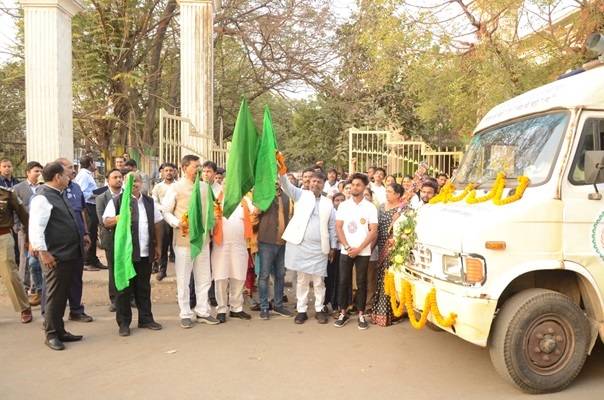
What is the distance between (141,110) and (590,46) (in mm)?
15617

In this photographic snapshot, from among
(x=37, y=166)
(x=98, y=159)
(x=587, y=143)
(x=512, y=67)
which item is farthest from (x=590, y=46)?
(x=98, y=159)

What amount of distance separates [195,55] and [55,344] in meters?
8.02

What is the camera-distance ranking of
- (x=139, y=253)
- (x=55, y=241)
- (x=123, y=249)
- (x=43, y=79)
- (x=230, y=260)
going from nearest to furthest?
(x=55, y=241), (x=123, y=249), (x=139, y=253), (x=230, y=260), (x=43, y=79)

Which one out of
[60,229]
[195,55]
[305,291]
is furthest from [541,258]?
[195,55]

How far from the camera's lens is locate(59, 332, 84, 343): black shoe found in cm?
554

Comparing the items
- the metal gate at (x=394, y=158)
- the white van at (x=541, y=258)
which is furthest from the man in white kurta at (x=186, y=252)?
the metal gate at (x=394, y=158)

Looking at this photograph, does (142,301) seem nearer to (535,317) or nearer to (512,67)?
(535,317)

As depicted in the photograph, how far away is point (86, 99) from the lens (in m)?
16.2

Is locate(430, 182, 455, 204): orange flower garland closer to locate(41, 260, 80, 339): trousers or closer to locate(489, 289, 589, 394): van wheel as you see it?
locate(489, 289, 589, 394): van wheel

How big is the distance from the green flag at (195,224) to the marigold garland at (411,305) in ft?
7.38

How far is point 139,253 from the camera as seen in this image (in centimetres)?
595

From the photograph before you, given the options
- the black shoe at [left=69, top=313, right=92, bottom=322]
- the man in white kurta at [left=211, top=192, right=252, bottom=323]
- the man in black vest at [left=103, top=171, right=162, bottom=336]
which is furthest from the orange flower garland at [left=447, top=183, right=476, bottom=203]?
the black shoe at [left=69, top=313, right=92, bottom=322]

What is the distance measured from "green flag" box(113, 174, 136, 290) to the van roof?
427 cm

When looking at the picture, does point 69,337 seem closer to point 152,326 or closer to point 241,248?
point 152,326
